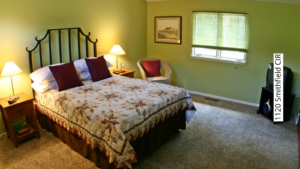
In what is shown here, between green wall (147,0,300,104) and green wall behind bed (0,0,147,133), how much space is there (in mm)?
527

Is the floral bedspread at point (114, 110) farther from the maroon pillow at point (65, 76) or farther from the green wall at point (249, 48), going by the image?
the green wall at point (249, 48)

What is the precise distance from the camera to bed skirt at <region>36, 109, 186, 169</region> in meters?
2.87

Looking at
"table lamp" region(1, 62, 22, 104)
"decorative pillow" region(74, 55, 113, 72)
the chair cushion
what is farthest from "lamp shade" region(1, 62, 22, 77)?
the chair cushion

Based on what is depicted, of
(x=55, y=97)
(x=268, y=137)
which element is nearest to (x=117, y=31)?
(x=55, y=97)

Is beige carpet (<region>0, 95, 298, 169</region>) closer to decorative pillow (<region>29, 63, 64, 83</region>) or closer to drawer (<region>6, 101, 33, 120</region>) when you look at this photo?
drawer (<region>6, 101, 33, 120</region>)

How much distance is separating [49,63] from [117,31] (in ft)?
5.74

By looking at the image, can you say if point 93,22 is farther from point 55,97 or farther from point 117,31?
point 55,97

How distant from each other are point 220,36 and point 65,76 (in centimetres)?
315

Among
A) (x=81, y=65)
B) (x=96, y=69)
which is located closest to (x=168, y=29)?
(x=96, y=69)

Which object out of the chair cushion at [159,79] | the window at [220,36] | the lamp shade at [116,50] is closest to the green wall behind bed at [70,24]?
the lamp shade at [116,50]

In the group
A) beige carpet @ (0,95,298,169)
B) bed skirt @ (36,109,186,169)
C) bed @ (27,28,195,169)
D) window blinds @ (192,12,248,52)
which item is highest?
window blinds @ (192,12,248,52)

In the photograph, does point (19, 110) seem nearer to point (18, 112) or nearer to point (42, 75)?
point (18, 112)

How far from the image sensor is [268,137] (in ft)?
11.8

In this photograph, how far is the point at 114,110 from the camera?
9.35 feet
